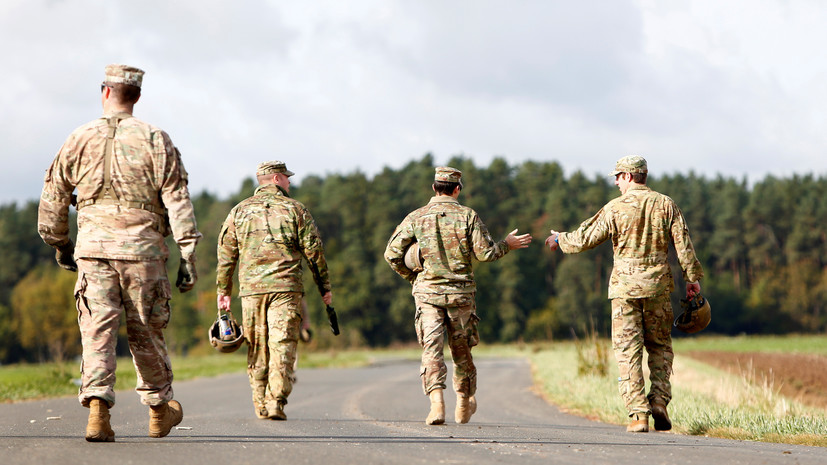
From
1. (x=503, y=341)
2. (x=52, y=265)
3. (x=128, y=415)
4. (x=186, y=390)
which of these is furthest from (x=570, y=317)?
(x=128, y=415)

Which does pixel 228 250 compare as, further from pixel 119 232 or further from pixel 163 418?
pixel 119 232

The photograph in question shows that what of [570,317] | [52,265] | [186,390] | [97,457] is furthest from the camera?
[52,265]

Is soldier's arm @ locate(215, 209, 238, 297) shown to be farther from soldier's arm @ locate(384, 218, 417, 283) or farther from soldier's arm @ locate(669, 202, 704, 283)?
soldier's arm @ locate(669, 202, 704, 283)

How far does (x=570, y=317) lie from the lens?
85.4 metres

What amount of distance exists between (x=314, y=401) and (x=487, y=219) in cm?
8415

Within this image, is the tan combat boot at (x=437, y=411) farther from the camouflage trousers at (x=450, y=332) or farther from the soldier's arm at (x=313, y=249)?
the soldier's arm at (x=313, y=249)

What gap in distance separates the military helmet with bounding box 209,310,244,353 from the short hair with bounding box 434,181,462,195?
2210 millimetres

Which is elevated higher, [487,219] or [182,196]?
[487,219]

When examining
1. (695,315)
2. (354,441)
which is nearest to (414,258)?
(695,315)

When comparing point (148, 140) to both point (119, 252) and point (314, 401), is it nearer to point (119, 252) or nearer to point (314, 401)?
point (119, 252)

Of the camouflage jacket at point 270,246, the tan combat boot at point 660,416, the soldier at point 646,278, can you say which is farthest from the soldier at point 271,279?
the tan combat boot at point 660,416

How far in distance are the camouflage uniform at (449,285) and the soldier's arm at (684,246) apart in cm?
153

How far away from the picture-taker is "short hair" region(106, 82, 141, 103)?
21.4 feet

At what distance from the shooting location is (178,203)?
6336mm
